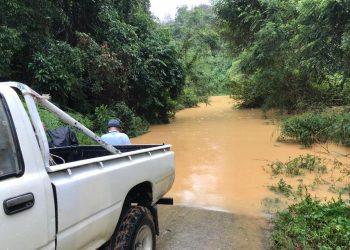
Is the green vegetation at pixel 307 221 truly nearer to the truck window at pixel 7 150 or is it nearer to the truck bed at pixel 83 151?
the truck bed at pixel 83 151

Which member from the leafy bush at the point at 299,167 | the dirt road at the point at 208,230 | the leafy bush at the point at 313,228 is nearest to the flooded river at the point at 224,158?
the leafy bush at the point at 299,167

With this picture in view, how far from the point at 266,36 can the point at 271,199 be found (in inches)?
519

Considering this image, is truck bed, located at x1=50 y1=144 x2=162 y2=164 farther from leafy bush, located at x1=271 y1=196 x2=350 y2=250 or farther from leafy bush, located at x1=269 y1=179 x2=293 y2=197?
leafy bush, located at x1=269 y1=179 x2=293 y2=197

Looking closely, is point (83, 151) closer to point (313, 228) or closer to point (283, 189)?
point (313, 228)

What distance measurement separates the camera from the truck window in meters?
2.50

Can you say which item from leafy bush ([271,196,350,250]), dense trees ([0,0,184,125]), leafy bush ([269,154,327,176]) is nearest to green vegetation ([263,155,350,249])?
leafy bush ([271,196,350,250])

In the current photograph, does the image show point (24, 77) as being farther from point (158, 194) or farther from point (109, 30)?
point (158, 194)

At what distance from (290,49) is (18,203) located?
59.8 feet

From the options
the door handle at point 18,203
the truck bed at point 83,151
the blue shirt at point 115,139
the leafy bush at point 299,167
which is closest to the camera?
the door handle at point 18,203

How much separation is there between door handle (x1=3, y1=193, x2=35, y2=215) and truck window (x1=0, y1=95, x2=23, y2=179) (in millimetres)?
137

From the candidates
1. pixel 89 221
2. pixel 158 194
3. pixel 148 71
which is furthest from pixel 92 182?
pixel 148 71

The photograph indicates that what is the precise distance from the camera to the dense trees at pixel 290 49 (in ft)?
34.7

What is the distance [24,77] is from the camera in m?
13.2

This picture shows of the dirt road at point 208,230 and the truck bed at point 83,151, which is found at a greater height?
the truck bed at point 83,151
